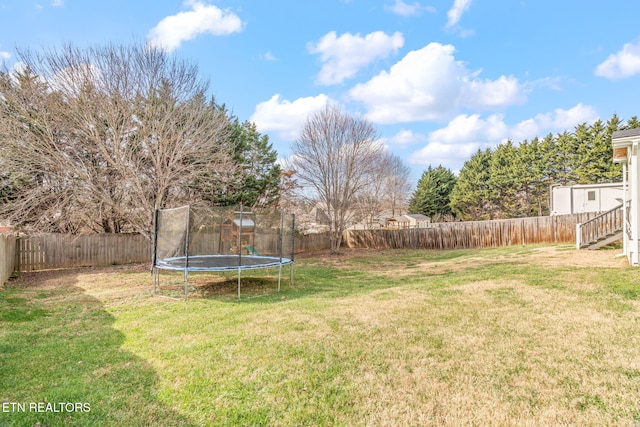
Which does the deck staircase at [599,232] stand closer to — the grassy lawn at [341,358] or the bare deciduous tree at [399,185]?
the grassy lawn at [341,358]

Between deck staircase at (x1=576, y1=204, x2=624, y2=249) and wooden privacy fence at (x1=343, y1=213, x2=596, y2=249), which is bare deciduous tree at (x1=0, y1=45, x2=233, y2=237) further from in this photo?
deck staircase at (x1=576, y1=204, x2=624, y2=249)

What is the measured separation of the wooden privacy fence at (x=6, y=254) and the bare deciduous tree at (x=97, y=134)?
2.85 feet

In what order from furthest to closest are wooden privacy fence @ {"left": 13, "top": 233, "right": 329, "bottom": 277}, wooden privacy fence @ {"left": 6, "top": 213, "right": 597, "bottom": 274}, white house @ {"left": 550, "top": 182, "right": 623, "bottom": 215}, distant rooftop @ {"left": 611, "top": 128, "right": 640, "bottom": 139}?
1. white house @ {"left": 550, "top": 182, "right": 623, "bottom": 215}
2. wooden privacy fence @ {"left": 6, "top": 213, "right": 597, "bottom": 274}
3. wooden privacy fence @ {"left": 13, "top": 233, "right": 329, "bottom": 277}
4. distant rooftop @ {"left": 611, "top": 128, "right": 640, "bottom": 139}

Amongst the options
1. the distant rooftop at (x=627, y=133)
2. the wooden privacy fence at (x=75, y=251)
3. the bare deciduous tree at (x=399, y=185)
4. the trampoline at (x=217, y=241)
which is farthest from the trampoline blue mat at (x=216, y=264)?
the bare deciduous tree at (x=399, y=185)

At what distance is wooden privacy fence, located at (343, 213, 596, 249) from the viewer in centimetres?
1600

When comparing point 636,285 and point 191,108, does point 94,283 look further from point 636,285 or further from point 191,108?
→ point 636,285

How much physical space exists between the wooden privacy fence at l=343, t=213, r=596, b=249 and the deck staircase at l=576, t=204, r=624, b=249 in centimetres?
454

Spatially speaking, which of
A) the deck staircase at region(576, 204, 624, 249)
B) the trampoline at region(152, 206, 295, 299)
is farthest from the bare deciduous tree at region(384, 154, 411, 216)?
the trampoline at region(152, 206, 295, 299)

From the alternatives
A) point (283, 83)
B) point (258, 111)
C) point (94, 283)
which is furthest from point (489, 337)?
point (258, 111)

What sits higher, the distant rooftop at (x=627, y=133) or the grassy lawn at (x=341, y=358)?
the distant rooftop at (x=627, y=133)

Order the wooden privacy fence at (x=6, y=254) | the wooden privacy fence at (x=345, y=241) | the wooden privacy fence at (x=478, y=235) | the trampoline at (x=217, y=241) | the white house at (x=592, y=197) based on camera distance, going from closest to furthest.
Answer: the trampoline at (x=217, y=241) → the wooden privacy fence at (x=6, y=254) → the wooden privacy fence at (x=345, y=241) → the wooden privacy fence at (x=478, y=235) → the white house at (x=592, y=197)

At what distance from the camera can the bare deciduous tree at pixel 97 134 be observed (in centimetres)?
990

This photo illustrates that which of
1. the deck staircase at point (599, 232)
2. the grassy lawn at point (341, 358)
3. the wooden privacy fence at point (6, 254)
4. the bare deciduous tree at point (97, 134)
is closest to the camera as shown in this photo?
the grassy lawn at point (341, 358)

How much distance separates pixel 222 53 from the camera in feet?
38.4
